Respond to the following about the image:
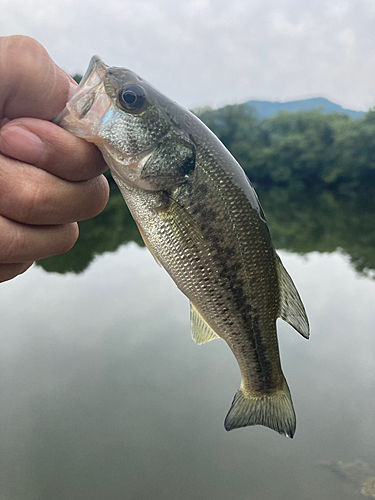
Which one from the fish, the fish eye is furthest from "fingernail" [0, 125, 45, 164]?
the fish eye

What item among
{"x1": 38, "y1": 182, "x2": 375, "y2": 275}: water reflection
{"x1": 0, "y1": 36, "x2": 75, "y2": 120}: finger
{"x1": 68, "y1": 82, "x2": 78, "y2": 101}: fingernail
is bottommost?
{"x1": 0, "y1": 36, "x2": 75, "y2": 120}: finger

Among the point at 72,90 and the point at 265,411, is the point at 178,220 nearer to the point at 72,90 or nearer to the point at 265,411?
the point at 72,90

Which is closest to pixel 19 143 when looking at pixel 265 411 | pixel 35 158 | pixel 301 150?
pixel 35 158

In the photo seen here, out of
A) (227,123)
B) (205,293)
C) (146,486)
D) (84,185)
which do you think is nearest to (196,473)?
(146,486)

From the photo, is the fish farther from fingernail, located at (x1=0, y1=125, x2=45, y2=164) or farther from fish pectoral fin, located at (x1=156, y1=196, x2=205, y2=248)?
fingernail, located at (x1=0, y1=125, x2=45, y2=164)

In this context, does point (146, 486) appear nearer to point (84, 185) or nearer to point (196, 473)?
point (196, 473)

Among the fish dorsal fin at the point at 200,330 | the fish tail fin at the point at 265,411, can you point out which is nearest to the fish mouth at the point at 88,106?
the fish dorsal fin at the point at 200,330
